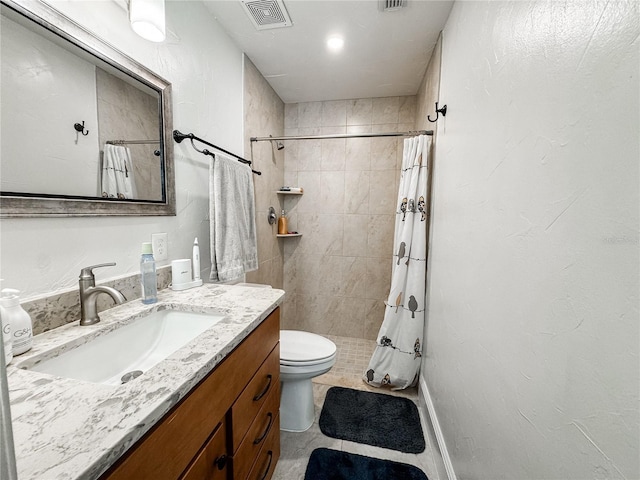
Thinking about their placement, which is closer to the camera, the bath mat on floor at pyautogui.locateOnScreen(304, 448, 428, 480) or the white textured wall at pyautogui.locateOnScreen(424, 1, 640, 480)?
the white textured wall at pyautogui.locateOnScreen(424, 1, 640, 480)

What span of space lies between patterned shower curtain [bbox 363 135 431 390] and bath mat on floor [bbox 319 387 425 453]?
161mm

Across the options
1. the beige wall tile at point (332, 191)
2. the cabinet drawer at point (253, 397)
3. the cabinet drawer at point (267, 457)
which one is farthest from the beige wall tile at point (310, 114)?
the cabinet drawer at point (267, 457)

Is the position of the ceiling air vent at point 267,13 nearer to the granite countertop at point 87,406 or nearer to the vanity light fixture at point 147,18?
the vanity light fixture at point 147,18

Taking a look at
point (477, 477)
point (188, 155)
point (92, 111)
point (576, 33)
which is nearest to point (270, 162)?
point (188, 155)

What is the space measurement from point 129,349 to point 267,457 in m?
0.70

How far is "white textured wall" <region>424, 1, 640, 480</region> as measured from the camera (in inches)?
16.3

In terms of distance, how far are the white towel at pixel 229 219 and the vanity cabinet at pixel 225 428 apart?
0.48 meters

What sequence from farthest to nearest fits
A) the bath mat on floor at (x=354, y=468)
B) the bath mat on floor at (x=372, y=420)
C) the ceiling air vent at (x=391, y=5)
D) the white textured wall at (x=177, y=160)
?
1. the bath mat on floor at (x=372, y=420)
2. the ceiling air vent at (x=391, y=5)
3. the bath mat on floor at (x=354, y=468)
4. the white textured wall at (x=177, y=160)

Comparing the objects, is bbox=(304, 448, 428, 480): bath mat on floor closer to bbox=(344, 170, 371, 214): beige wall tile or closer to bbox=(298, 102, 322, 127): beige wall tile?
bbox=(344, 170, 371, 214): beige wall tile

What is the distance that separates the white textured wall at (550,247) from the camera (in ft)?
1.36

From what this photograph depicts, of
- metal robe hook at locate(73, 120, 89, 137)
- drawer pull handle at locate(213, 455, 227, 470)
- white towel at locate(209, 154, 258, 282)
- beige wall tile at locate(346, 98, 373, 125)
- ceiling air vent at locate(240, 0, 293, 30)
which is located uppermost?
ceiling air vent at locate(240, 0, 293, 30)

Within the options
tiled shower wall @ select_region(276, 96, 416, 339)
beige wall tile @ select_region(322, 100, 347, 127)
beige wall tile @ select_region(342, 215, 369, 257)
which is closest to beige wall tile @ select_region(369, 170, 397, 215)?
tiled shower wall @ select_region(276, 96, 416, 339)

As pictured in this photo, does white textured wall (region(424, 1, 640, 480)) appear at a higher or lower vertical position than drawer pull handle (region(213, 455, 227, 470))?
higher

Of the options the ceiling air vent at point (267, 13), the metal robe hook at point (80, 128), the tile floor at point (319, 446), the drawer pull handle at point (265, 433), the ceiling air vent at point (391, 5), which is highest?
the ceiling air vent at point (391, 5)
